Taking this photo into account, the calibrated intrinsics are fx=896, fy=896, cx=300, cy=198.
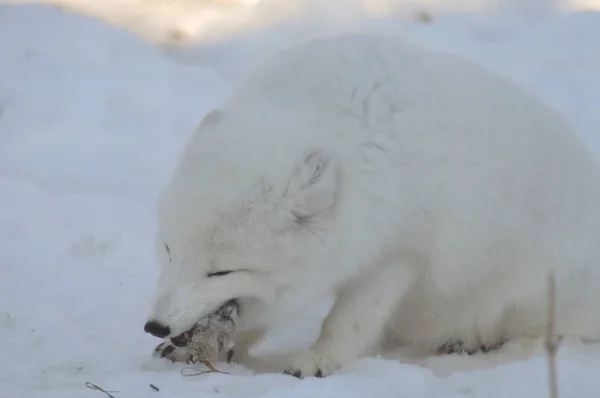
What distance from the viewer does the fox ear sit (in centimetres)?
344

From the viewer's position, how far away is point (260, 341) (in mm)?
4160

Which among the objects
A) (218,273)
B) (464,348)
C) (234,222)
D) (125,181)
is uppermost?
(125,181)

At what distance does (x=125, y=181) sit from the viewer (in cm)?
615

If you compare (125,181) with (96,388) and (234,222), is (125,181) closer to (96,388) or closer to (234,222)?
(234,222)

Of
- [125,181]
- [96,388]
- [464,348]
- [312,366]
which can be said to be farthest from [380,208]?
[125,181]

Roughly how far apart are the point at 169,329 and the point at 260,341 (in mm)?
824

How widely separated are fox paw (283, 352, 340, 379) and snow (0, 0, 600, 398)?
0.20 meters

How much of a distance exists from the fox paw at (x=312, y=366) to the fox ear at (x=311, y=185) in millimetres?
680

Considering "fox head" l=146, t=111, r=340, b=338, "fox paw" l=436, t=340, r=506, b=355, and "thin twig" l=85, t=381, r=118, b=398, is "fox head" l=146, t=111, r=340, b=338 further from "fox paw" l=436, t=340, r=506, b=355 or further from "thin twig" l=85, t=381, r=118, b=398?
"fox paw" l=436, t=340, r=506, b=355

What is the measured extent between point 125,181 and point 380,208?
2.96 m

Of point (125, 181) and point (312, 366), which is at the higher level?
point (125, 181)

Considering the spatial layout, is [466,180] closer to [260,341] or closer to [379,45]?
[379,45]

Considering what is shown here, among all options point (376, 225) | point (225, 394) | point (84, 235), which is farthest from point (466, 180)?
point (84, 235)

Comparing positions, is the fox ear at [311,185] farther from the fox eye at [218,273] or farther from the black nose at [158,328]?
the black nose at [158,328]
